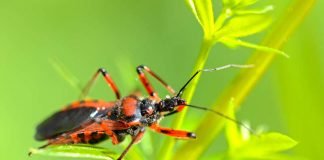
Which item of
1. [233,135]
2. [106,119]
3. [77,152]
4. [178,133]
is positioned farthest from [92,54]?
[77,152]

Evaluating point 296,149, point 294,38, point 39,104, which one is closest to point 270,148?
point 296,149

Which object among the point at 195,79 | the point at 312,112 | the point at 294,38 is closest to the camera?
the point at 195,79

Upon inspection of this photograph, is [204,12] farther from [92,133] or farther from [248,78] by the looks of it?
[92,133]

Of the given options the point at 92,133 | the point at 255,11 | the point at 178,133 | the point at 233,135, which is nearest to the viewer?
the point at 255,11

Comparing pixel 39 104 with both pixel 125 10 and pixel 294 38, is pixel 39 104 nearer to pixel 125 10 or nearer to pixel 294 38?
pixel 125 10

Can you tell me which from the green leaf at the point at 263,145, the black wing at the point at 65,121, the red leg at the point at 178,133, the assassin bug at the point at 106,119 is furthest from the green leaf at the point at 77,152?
the black wing at the point at 65,121

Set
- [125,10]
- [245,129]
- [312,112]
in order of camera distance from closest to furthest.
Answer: [245,129] → [312,112] → [125,10]

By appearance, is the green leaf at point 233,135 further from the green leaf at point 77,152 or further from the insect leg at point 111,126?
the insect leg at point 111,126
